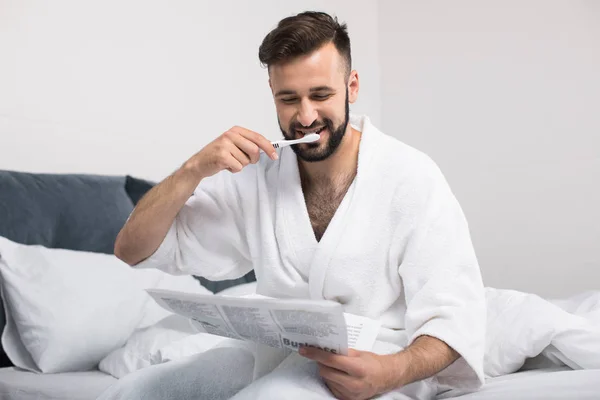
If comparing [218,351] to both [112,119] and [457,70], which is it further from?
[457,70]

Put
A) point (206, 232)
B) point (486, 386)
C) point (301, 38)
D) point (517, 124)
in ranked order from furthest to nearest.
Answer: point (517, 124) → point (206, 232) → point (301, 38) → point (486, 386)

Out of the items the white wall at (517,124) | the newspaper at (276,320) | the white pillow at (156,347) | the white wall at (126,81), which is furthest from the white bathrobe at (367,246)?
the white wall at (517,124)

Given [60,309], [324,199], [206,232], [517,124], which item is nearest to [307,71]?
[324,199]

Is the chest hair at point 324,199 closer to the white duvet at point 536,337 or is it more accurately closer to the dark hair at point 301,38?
the dark hair at point 301,38

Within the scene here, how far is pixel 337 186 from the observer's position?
1555mm

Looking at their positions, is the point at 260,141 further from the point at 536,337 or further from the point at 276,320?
the point at 536,337

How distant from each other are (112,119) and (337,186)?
1.34m

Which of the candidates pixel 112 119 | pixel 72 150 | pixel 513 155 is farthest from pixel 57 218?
pixel 513 155

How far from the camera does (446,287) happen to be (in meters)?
1.29

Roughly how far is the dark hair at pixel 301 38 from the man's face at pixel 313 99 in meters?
0.01

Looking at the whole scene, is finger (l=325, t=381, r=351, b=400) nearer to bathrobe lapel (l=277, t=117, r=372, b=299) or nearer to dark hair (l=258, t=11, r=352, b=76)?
bathrobe lapel (l=277, t=117, r=372, b=299)

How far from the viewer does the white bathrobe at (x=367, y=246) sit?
1297 millimetres

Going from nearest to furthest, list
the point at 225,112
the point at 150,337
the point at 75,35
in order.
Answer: the point at 150,337
the point at 75,35
the point at 225,112

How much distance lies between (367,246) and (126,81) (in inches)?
61.7
